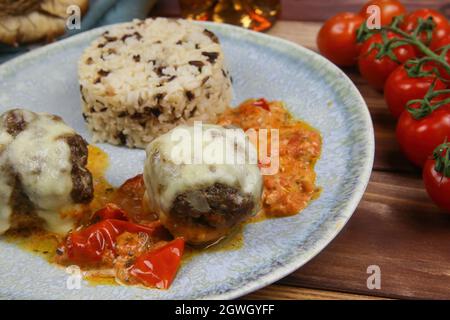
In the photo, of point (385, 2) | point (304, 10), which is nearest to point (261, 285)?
point (385, 2)

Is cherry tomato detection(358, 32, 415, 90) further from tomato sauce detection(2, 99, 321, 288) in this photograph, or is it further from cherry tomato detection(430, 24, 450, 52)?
tomato sauce detection(2, 99, 321, 288)

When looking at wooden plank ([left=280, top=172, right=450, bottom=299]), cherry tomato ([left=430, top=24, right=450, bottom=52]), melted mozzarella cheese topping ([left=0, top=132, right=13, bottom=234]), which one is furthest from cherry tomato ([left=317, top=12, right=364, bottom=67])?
melted mozzarella cheese topping ([left=0, top=132, right=13, bottom=234])

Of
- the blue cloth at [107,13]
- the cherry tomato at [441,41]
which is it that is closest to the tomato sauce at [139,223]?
the cherry tomato at [441,41]

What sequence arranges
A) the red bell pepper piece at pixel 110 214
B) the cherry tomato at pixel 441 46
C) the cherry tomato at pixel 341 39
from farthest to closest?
the cherry tomato at pixel 341 39, the cherry tomato at pixel 441 46, the red bell pepper piece at pixel 110 214

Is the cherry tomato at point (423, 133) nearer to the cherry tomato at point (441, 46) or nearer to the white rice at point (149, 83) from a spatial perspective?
the cherry tomato at point (441, 46)
